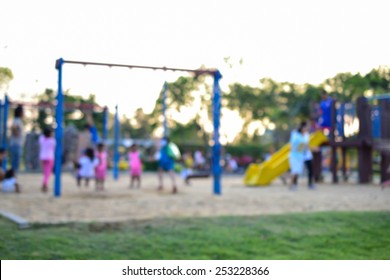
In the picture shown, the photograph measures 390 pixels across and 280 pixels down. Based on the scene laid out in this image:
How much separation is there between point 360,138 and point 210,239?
9581 mm

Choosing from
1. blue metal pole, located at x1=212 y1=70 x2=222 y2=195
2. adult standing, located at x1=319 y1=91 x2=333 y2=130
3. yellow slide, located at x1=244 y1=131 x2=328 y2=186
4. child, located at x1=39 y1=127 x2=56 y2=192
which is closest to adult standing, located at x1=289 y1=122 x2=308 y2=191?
blue metal pole, located at x1=212 y1=70 x2=222 y2=195

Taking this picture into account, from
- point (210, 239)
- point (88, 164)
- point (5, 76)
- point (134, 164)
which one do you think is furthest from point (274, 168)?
point (5, 76)

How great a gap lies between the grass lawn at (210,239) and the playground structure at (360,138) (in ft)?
24.6

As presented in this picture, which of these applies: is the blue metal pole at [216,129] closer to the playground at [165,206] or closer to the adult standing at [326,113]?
the playground at [165,206]

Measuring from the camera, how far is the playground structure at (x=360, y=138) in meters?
13.0

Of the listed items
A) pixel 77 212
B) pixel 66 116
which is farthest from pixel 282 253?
pixel 66 116

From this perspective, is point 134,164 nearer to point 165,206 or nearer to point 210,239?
point 165,206

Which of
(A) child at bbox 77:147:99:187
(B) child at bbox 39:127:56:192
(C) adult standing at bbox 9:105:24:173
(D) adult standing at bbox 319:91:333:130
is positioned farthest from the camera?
(D) adult standing at bbox 319:91:333:130

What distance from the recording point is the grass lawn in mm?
4328

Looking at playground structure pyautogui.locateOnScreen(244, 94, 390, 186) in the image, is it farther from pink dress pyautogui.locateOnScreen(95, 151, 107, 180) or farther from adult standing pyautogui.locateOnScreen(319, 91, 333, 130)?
pink dress pyautogui.locateOnScreen(95, 151, 107, 180)

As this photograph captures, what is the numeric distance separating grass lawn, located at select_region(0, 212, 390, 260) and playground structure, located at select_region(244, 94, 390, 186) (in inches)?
295

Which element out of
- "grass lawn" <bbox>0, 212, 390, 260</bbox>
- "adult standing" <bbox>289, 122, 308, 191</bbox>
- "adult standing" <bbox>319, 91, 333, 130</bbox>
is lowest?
"grass lawn" <bbox>0, 212, 390, 260</bbox>

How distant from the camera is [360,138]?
13.4 m
